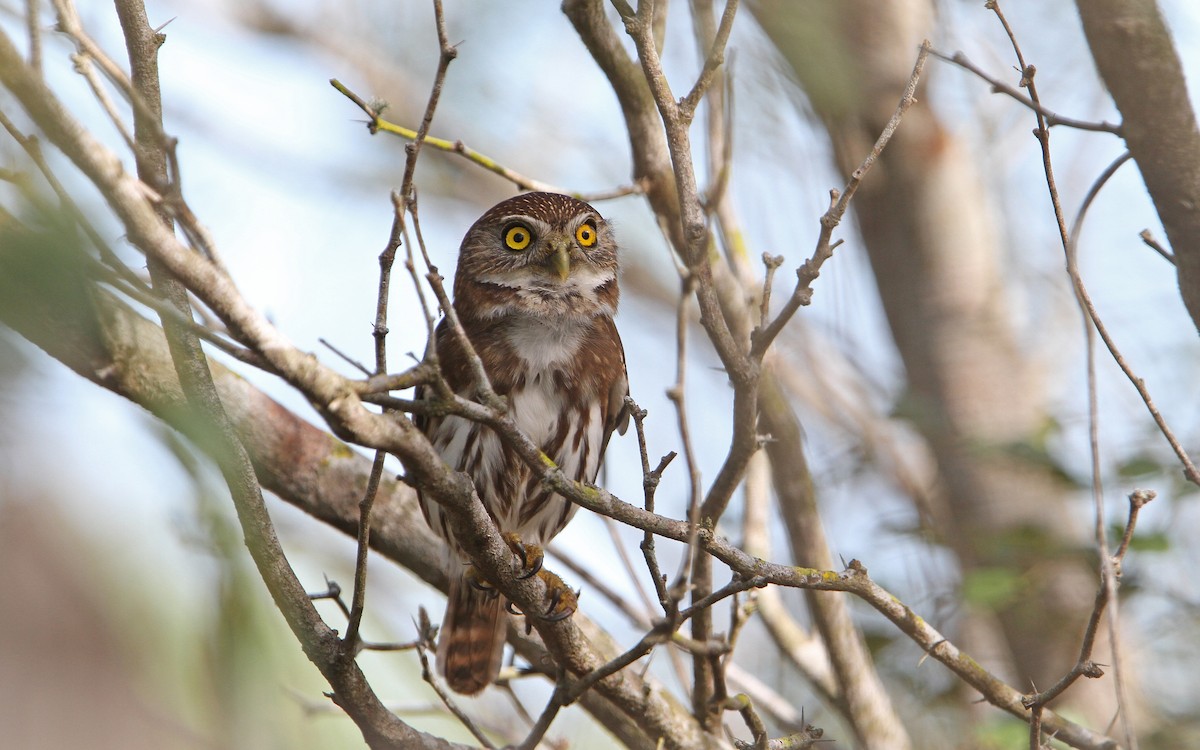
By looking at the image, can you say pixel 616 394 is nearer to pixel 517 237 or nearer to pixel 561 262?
pixel 561 262

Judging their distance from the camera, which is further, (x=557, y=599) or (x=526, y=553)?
(x=526, y=553)

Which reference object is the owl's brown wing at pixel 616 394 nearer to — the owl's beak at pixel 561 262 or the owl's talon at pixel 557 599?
the owl's beak at pixel 561 262

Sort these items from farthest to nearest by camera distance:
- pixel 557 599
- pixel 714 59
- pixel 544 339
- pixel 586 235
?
1. pixel 586 235
2. pixel 544 339
3. pixel 557 599
4. pixel 714 59

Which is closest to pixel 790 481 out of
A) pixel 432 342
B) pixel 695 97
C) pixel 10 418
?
pixel 695 97

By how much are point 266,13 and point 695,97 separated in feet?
23.6

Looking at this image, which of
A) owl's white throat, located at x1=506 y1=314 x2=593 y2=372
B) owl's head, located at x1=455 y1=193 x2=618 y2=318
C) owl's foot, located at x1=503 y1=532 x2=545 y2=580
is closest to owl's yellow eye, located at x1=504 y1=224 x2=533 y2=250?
owl's head, located at x1=455 y1=193 x2=618 y2=318

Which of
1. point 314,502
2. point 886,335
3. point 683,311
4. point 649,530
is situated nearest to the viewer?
point 649,530

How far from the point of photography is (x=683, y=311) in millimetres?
3307

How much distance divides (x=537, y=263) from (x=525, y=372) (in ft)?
1.87

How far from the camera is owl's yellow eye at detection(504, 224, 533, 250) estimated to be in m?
4.43

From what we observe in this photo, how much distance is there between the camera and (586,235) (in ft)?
15.1

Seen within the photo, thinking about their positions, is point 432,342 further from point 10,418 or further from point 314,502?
point 314,502

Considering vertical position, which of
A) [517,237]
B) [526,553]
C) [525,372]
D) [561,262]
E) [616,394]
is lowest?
[526,553]

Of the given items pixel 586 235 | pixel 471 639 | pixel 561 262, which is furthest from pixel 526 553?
pixel 586 235
